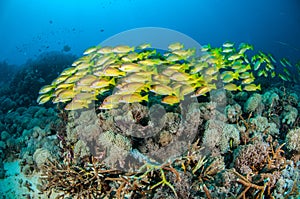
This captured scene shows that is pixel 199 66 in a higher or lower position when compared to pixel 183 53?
lower

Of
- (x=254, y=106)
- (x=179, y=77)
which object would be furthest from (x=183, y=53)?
(x=254, y=106)

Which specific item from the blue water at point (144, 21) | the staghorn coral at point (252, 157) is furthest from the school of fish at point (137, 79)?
the blue water at point (144, 21)

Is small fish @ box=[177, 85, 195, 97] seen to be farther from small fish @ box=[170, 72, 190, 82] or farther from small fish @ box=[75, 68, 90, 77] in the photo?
small fish @ box=[75, 68, 90, 77]

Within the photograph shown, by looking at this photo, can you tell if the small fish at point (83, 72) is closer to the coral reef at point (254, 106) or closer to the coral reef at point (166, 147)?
the coral reef at point (166, 147)

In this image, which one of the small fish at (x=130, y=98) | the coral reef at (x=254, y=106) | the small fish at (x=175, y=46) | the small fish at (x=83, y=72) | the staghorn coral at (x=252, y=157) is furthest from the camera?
the small fish at (x=175, y=46)

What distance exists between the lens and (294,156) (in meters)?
4.34

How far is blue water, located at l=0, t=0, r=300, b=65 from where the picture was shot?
57.8 m

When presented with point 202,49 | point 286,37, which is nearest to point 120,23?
point 286,37

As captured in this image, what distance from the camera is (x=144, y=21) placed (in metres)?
94.1

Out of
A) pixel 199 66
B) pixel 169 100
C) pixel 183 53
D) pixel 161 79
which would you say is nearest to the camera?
pixel 169 100

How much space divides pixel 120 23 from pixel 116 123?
94956 mm

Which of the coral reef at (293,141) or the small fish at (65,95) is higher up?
the small fish at (65,95)

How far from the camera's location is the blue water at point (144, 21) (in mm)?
57812

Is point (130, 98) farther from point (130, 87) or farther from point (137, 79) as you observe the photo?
point (137, 79)
